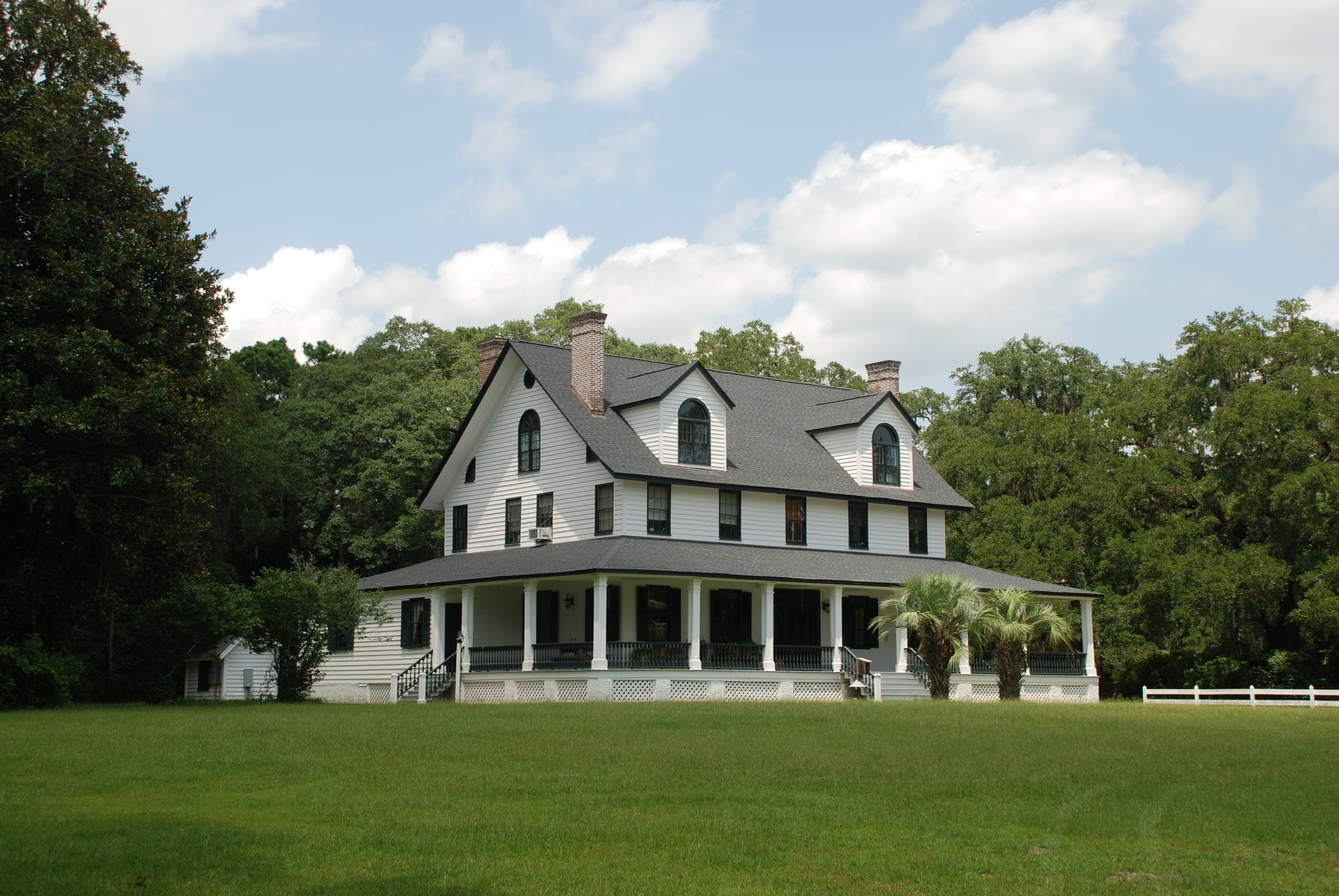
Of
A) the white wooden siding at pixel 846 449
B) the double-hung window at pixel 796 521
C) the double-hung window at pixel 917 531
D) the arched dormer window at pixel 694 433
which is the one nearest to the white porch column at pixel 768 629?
the double-hung window at pixel 796 521

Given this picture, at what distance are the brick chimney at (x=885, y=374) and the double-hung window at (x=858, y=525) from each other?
221 inches

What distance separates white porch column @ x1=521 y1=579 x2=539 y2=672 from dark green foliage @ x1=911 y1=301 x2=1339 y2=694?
23302 millimetres

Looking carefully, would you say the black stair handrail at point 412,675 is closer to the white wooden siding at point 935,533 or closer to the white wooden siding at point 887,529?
the white wooden siding at point 887,529

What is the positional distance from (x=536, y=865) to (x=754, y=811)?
115 inches

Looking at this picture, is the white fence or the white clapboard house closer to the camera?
the white fence

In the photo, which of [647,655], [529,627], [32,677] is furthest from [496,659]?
[32,677]

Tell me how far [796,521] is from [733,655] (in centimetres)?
598

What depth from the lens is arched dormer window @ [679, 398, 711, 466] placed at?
36.6 meters

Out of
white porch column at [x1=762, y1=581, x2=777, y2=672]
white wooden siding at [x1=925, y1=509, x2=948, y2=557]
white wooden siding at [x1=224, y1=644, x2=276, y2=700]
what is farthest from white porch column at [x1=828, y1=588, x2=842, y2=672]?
white wooden siding at [x1=224, y1=644, x2=276, y2=700]

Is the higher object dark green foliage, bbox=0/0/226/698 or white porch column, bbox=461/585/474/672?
dark green foliage, bbox=0/0/226/698

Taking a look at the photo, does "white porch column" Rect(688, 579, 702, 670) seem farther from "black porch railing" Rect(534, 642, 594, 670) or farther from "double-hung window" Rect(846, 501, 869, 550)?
"double-hung window" Rect(846, 501, 869, 550)

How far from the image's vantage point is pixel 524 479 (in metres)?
38.3

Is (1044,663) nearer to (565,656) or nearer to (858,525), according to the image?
(858,525)

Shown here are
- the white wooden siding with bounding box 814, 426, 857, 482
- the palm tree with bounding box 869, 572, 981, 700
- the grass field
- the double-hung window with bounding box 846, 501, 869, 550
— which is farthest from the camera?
the white wooden siding with bounding box 814, 426, 857, 482
